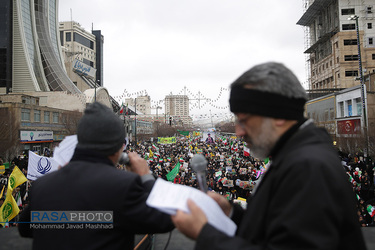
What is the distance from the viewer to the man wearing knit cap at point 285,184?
105cm

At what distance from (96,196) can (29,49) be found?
71543 millimetres

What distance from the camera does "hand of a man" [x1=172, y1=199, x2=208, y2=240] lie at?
1261 mm

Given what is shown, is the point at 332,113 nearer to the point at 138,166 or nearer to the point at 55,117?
the point at 138,166

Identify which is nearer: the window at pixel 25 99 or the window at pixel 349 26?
the window at pixel 25 99

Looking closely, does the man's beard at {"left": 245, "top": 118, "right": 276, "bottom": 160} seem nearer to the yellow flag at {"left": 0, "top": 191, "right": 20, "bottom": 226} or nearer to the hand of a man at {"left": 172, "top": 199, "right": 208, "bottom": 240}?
the hand of a man at {"left": 172, "top": 199, "right": 208, "bottom": 240}

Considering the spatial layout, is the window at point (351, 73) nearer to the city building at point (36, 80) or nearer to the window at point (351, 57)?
the window at point (351, 57)

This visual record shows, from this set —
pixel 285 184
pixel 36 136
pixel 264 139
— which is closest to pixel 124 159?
pixel 264 139

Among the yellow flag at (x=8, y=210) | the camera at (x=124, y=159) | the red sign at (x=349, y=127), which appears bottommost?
the yellow flag at (x=8, y=210)

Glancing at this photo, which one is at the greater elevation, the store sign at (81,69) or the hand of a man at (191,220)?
the store sign at (81,69)

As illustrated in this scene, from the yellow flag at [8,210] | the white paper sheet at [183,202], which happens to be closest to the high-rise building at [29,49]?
the yellow flag at [8,210]

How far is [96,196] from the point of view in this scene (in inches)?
62.4

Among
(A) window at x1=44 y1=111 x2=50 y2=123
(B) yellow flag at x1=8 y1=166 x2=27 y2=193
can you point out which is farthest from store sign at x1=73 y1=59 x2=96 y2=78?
(B) yellow flag at x1=8 y1=166 x2=27 y2=193

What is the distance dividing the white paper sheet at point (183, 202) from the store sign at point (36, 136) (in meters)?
34.5

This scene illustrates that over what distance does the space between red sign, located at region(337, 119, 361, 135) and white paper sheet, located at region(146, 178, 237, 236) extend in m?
29.6
